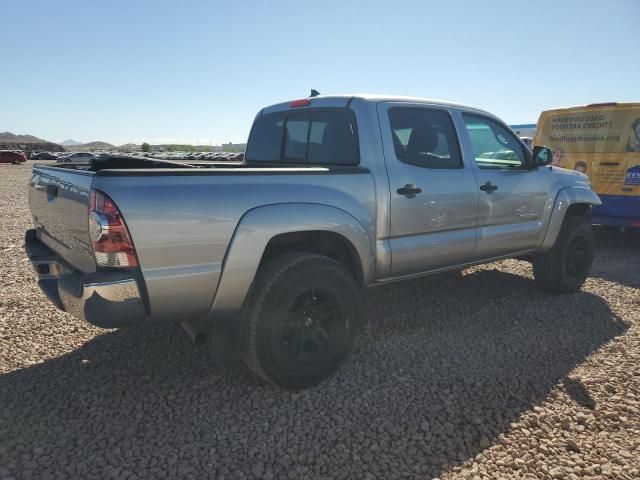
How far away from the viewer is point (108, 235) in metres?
2.34

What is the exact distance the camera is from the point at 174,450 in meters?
2.46

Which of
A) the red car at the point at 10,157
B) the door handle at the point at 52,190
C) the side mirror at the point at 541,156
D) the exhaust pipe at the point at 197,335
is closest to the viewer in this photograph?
the exhaust pipe at the point at 197,335

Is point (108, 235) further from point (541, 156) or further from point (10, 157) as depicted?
point (10, 157)

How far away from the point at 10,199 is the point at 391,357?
14411 mm

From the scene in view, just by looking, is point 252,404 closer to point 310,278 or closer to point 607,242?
point 310,278

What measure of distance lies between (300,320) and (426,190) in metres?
1.39

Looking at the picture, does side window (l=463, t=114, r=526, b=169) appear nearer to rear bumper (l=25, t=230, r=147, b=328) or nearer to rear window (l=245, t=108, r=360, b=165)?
rear window (l=245, t=108, r=360, b=165)

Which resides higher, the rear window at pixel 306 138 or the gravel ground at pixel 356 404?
the rear window at pixel 306 138

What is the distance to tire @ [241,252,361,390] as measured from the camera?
2.84m

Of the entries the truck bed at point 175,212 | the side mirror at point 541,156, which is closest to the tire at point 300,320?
the truck bed at point 175,212

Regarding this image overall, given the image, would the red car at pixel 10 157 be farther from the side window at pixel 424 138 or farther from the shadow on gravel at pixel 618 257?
the side window at pixel 424 138

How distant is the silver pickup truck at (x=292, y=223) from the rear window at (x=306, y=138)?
0.05 feet

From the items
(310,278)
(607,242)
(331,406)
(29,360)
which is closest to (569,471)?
(331,406)

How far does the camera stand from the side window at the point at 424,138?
356cm
